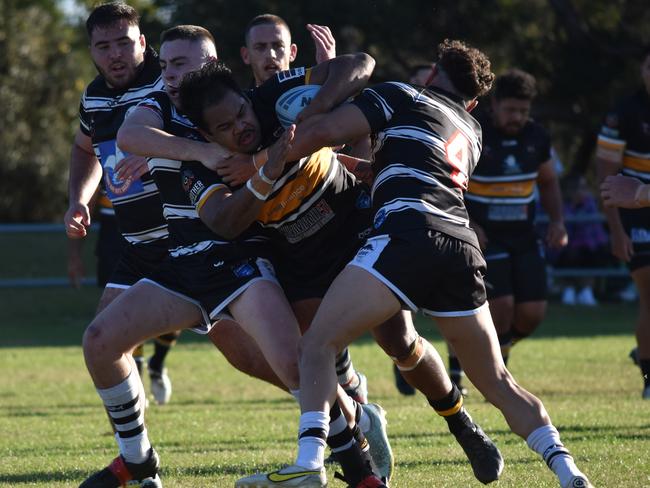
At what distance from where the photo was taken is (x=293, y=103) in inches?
206

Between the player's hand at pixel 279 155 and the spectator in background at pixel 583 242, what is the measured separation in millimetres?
13591

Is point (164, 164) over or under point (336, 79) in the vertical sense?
under

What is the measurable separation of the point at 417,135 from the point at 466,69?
0.46 m

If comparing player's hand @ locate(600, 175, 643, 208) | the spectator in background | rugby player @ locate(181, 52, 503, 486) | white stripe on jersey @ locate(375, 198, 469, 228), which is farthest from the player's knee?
the spectator in background

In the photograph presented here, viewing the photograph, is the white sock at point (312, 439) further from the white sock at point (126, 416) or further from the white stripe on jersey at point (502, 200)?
the white stripe on jersey at point (502, 200)

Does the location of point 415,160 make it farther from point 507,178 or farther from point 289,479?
point 507,178

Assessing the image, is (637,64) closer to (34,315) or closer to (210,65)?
(34,315)

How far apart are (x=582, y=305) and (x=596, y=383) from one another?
29.0 feet

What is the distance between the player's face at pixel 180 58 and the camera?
19.6ft

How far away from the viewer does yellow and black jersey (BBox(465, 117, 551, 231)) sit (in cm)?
→ 897

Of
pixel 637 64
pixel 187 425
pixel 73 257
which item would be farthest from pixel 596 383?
pixel 637 64

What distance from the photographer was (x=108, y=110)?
633 centimetres

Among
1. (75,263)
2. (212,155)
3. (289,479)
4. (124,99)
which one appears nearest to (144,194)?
(124,99)

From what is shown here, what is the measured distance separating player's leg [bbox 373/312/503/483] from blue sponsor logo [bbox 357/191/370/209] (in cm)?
55
